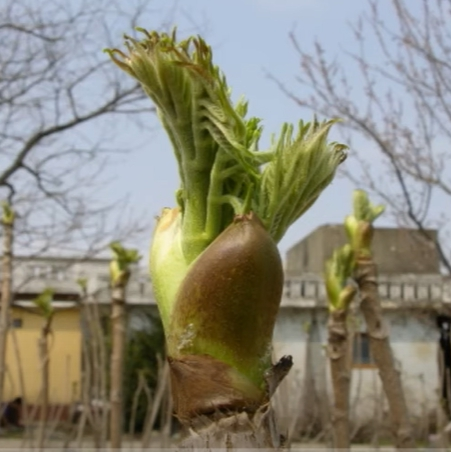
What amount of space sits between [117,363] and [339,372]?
1406 millimetres

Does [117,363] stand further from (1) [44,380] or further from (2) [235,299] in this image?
(2) [235,299]

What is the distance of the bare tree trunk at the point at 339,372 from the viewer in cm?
389

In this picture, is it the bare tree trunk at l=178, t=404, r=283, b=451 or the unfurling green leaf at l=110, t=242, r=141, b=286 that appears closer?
the bare tree trunk at l=178, t=404, r=283, b=451

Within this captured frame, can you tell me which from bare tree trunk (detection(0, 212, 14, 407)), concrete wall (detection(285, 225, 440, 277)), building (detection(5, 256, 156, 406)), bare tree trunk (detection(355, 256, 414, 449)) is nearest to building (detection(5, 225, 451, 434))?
building (detection(5, 256, 156, 406))

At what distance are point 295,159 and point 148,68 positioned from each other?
184mm

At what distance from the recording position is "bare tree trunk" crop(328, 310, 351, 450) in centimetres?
389

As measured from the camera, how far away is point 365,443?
14.0 meters

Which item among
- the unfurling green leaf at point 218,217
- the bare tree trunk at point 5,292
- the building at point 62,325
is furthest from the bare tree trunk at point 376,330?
the building at point 62,325

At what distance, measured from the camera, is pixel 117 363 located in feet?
16.7

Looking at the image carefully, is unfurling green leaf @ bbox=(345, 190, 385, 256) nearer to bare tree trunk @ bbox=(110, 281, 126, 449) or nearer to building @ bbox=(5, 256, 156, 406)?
bare tree trunk @ bbox=(110, 281, 126, 449)

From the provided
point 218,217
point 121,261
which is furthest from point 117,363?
point 218,217

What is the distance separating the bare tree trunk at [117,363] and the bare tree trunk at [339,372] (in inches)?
48.9

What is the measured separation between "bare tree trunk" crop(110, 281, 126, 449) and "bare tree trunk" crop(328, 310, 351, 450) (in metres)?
1.24

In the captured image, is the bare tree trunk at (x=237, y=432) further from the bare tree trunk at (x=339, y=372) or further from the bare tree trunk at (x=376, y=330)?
the bare tree trunk at (x=339, y=372)
